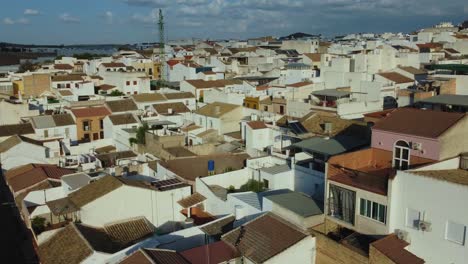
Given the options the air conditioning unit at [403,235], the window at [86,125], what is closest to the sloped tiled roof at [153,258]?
the air conditioning unit at [403,235]

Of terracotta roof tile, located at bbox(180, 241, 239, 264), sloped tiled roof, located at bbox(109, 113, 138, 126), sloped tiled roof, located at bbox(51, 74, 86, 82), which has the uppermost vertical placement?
sloped tiled roof, located at bbox(51, 74, 86, 82)

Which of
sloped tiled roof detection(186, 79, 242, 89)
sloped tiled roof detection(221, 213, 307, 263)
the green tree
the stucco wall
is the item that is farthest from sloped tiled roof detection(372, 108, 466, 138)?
sloped tiled roof detection(186, 79, 242, 89)

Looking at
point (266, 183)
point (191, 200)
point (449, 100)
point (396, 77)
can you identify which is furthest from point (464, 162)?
point (396, 77)

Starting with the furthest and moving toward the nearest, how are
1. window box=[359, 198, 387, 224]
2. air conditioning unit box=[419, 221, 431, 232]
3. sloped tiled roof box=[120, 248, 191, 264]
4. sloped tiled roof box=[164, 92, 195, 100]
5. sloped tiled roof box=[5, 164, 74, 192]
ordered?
sloped tiled roof box=[164, 92, 195, 100] → sloped tiled roof box=[5, 164, 74, 192] → window box=[359, 198, 387, 224] → air conditioning unit box=[419, 221, 431, 232] → sloped tiled roof box=[120, 248, 191, 264]

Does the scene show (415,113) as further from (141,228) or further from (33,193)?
(33,193)

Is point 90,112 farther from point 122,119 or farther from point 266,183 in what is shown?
point 266,183

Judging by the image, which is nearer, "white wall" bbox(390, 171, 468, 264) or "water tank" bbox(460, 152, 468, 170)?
"white wall" bbox(390, 171, 468, 264)

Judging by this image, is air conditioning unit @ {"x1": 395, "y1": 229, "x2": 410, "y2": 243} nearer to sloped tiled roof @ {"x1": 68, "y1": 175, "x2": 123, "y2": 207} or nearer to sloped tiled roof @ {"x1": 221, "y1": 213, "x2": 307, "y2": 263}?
sloped tiled roof @ {"x1": 221, "y1": 213, "x2": 307, "y2": 263}

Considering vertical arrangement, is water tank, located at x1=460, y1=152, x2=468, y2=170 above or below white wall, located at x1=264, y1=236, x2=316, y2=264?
above
